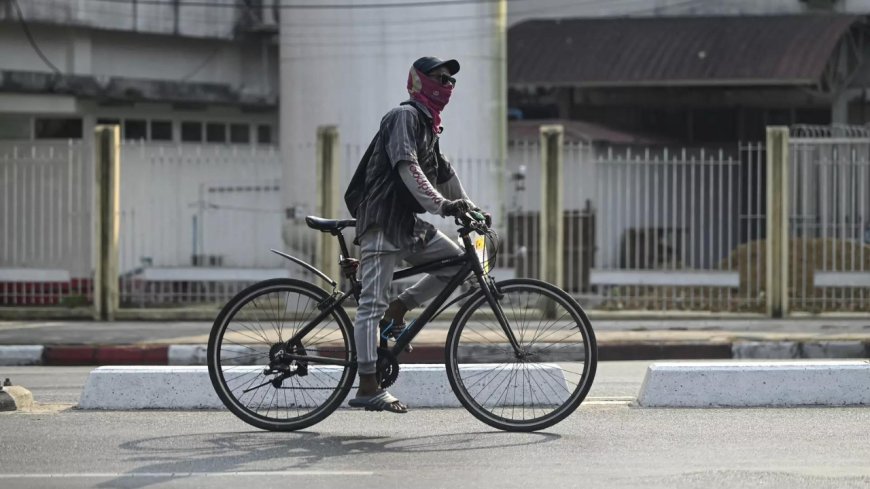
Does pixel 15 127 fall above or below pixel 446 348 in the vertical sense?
above

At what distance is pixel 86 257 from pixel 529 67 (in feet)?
29.7

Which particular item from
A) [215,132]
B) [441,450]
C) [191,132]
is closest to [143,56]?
[191,132]

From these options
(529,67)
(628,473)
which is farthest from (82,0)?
(628,473)

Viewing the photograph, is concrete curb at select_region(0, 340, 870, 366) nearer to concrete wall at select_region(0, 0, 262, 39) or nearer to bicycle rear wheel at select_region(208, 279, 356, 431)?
bicycle rear wheel at select_region(208, 279, 356, 431)

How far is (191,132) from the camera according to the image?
976 inches

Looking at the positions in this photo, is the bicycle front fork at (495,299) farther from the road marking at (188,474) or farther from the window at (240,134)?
the window at (240,134)

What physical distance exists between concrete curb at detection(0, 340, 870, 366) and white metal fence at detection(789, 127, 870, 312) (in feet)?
9.81

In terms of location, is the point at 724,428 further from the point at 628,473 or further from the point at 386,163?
the point at 386,163

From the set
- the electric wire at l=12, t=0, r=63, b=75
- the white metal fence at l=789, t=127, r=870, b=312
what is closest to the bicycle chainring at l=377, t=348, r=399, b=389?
the white metal fence at l=789, t=127, r=870, b=312

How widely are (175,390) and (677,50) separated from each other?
17.5 m

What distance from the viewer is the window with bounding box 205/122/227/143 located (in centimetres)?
2505

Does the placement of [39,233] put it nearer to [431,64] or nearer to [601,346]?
[601,346]

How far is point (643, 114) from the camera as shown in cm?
2669

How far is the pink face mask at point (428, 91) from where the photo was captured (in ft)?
23.2
